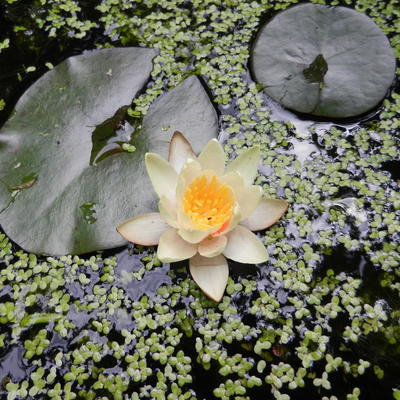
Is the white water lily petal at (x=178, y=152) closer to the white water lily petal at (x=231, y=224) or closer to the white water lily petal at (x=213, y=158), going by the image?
the white water lily petal at (x=213, y=158)

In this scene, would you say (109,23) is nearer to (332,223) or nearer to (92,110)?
(92,110)

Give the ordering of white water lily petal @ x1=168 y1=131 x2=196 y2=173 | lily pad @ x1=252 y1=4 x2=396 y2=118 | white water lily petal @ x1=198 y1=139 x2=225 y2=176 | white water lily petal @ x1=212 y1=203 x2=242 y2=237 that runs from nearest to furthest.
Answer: white water lily petal @ x1=212 y1=203 x2=242 y2=237 < white water lily petal @ x1=198 y1=139 x2=225 y2=176 < white water lily petal @ x1=168 y1=131 x2=196 y2=173 < lily pad @ x1=252 y1=4 x2=396 y2=118

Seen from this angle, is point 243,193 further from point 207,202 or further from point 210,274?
point 210,274

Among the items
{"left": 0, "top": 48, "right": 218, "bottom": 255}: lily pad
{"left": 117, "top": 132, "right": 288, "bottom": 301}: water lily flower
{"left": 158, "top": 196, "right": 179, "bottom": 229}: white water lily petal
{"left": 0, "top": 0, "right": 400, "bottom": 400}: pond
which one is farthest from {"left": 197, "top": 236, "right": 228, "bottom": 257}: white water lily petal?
{"left": 0, "top": 48, "right": 218, "bottom": 255}: lily pad

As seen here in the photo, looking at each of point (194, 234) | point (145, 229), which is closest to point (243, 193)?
point (194, 234)

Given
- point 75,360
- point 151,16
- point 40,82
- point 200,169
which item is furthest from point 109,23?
point 75,360

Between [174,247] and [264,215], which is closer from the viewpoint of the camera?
[174,247]

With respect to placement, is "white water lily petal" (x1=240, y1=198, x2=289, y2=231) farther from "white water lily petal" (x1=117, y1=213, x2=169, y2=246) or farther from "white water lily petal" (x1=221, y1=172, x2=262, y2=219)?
"white water lily petal" (x1=117, y1=213, x2=169, y2=246)

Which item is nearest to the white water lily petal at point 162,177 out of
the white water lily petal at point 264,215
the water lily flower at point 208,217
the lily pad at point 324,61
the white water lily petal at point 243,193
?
the water lily flower at point 208,217
